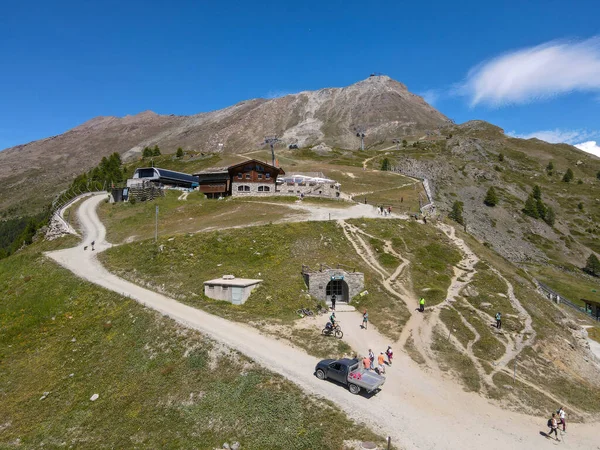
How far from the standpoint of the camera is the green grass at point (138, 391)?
20188mm

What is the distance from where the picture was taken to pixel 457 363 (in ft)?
95.3

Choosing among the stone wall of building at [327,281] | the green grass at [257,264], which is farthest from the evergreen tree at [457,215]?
the stone wall of building at [327,281]

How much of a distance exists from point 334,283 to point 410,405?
19929 millimetres

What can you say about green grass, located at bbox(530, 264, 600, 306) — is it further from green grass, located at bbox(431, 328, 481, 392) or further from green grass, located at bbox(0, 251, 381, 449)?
green grass, located at bbox(0, 251, 381, 449)

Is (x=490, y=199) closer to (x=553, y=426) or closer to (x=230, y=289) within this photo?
(x=230, y=289)

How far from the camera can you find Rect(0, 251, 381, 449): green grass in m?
20.2

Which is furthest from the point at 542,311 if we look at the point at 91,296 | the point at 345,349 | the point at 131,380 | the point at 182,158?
the point at 182,158

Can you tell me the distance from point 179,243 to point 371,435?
3980cm

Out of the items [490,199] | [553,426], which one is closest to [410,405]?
[553,426]

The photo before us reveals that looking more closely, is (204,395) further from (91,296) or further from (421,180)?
(421,180)

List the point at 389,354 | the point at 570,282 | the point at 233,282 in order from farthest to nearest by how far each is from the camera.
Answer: the point at 570,282 → the point at 233,282 → the point at 389,354

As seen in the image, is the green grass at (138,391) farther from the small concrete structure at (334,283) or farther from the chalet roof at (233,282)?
the small concrete structure at (334,283)

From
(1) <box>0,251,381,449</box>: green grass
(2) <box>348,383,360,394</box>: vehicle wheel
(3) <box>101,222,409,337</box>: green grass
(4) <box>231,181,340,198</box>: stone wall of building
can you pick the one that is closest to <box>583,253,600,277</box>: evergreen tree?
(4) <box>231,181,340,198</box>: stone wall of building

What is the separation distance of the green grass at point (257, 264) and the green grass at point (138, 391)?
7.10 m
